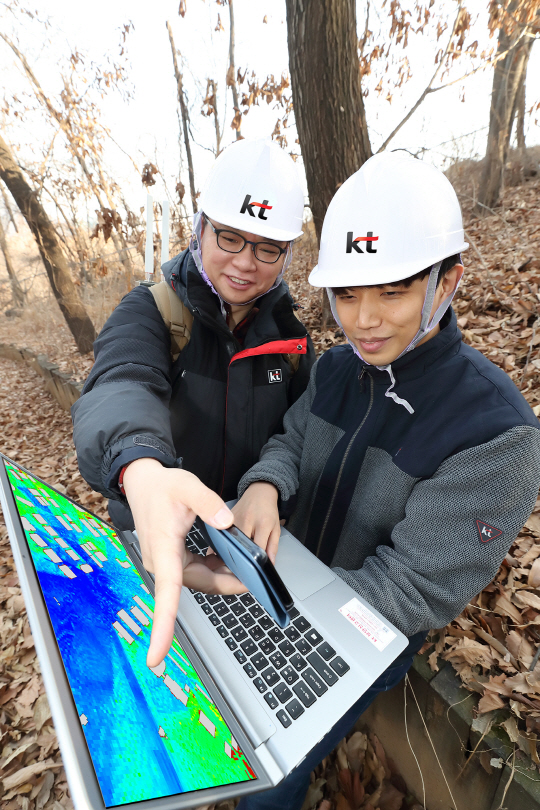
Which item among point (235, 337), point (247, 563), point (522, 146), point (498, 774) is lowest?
point (498, 774)

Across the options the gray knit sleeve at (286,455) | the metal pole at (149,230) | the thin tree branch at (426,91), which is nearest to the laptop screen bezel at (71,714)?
the gray knit sleeve at (286,455)

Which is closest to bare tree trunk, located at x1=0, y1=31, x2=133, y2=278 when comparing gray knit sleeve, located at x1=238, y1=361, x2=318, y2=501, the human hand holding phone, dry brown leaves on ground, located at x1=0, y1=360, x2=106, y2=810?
dry brown leaves on ground, located at x1=0, y1=360, x2=106, y2=810

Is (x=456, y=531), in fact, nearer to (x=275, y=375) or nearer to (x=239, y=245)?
(x=275, y=375)

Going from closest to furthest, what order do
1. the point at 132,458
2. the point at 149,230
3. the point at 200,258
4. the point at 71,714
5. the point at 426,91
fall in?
the point at 71,714 → the point at 132,458 → the point at 200,258 → the point at 426,91 → the point at 149,230

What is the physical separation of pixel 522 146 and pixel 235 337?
905 centimetres

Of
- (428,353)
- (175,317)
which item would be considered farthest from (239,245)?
(428,353)

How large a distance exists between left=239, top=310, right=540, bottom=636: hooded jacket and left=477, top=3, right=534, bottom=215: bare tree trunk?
5.78 m

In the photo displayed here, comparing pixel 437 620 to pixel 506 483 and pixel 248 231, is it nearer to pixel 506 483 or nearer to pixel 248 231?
pixel 506 483

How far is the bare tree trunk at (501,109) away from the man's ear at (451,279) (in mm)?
5667

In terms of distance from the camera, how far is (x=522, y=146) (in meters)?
7.46

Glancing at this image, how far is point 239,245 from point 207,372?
0.62 meters

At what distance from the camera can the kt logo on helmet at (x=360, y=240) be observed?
121cm

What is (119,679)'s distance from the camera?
0.84m

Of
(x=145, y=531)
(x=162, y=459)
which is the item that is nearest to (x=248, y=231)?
(x=162, y=459)
